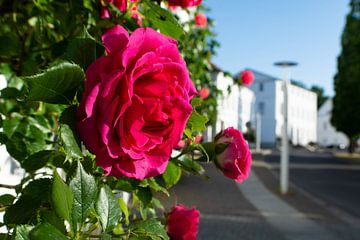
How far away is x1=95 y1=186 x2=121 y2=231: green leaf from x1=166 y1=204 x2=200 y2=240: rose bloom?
39 centimetres

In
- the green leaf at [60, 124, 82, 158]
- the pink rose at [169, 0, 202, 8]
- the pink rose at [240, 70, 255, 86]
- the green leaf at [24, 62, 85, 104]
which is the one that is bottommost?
the green leaf at [60, 124, 82, 158]

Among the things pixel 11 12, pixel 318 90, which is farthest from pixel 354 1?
pixel 318 90

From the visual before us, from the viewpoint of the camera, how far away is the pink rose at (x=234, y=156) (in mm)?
886

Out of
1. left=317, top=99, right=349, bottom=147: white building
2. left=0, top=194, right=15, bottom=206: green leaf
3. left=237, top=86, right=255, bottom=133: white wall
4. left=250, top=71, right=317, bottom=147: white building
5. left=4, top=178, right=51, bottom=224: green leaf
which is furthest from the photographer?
left=317, top=99, right=349, bottom=147: white building

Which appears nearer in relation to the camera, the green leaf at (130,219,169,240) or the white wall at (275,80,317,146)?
the green leaf at (130,219,169,240)

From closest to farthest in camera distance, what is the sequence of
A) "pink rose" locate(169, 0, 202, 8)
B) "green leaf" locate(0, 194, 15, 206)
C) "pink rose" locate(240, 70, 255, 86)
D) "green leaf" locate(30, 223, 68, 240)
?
"green leaf" locate(30, 223, 68, 240) → "green leaf" locate(0, 194, 15, 206) → "pink rose" locate(169, 0, 202, 8) → "pink rose" locate(240, 70, 255, 86)

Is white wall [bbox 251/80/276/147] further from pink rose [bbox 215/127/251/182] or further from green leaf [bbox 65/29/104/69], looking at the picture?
green leaf [bbox 65/29/104/69]

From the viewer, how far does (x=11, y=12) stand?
165 cm

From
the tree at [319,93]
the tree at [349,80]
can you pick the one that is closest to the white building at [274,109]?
the tree at [319,93]

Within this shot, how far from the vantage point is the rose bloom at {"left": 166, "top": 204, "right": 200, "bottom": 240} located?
1.11 m

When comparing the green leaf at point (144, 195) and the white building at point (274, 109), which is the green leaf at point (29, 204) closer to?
the green leaf at point (144, 195)

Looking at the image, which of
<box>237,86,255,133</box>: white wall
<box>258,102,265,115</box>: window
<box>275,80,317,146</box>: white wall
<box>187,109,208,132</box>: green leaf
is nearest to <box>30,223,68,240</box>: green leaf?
<box>187,109,208,132</box>: green leaf

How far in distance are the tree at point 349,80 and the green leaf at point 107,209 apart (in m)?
34.7

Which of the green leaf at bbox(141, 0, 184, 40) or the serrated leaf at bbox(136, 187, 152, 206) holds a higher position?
the green leaf at bbox(141, 0, 184, 40)
